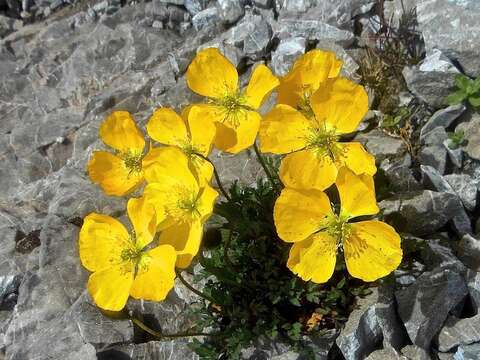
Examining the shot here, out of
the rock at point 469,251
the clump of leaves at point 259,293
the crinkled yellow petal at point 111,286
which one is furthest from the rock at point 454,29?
the crinkled yellow petal at point 111,286

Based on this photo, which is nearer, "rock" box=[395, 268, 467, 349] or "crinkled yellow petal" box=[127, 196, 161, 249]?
"crinkled yellow petal" box=[127, 196, 161, 249]

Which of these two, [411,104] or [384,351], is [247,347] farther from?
[411,104]

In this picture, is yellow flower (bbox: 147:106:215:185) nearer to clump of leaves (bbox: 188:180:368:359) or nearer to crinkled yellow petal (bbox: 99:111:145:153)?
crinkled yellow petal (bbox: 99:111:145:153)

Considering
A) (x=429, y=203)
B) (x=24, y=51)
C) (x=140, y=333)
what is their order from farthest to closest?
1. (x=24, y=51)
2. (x=140, y=333)
3. (x=429, y=203)

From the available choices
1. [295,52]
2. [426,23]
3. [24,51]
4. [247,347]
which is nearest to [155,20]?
[24,51]

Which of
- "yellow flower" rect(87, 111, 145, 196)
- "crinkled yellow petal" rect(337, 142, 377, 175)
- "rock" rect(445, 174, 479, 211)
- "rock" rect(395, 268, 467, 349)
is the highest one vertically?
"crinkled yellow petal" rect(337, 142, 377, 175)

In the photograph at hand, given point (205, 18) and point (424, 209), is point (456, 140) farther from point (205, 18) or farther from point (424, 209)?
point (205, 18)

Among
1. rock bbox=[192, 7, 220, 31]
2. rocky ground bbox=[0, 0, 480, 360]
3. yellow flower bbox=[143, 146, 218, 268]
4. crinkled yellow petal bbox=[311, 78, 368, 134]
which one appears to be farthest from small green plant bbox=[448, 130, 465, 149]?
rock bbox=[192, 7, 220, 31]
